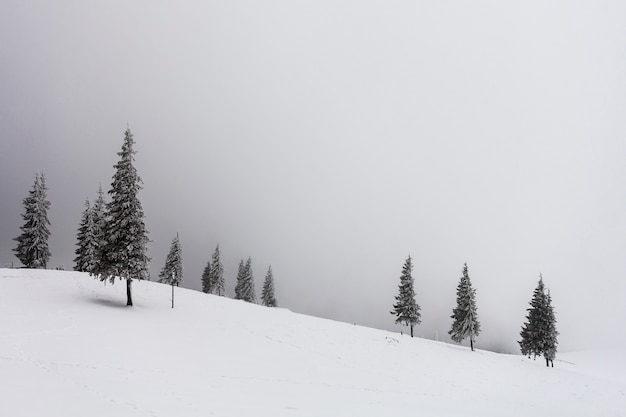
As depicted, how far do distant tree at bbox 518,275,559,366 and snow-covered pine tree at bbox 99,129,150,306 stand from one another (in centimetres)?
5263

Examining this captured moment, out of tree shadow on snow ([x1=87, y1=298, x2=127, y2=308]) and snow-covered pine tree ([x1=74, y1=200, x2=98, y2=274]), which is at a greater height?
snow-covered pine tree ([x1=74, y1=200, x2=98, y2=274])

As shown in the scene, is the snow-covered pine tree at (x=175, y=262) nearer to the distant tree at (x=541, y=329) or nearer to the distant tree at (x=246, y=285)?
the distant tree at (x=246, y=285)

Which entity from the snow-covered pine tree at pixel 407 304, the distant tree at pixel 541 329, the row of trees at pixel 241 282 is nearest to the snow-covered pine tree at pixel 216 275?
the row of trees at pixel 241 282

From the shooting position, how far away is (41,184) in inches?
2267

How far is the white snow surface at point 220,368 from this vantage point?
551 inches

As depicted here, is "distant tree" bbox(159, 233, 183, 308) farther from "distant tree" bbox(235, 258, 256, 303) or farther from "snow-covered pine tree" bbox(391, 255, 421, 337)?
"snow-covered pine tree" bbox(391, 255, 421, 337)

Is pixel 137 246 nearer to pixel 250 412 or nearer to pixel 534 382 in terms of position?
pixel 250 412

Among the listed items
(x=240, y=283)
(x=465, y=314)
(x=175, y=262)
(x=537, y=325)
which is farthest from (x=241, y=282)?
(x=537, y=325)

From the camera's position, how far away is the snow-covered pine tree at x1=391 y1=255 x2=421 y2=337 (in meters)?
58.3

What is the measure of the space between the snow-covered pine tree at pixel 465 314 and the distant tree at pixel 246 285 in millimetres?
50343

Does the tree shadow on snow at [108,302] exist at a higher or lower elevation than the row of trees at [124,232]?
lower

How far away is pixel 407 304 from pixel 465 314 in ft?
28.7

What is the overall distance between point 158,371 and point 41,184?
54619mm

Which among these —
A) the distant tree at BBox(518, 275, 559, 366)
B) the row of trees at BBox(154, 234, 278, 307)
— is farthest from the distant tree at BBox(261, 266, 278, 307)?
the distant tree at BBox(518, 275, 559, 366)
